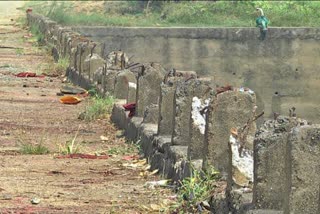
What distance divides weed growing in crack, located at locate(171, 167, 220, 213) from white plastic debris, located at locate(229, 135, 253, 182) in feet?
1.59

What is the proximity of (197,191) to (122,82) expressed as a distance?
696 cm

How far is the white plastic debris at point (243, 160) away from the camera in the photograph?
7953 millimetres

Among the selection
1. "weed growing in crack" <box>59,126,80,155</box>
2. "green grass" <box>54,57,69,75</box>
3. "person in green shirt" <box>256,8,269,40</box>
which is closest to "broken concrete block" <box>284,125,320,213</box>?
"weed growing in crack" <box>59,126,80,155</box>

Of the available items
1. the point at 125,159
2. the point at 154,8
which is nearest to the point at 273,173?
the point at 125,159

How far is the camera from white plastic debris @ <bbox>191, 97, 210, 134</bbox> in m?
9.30

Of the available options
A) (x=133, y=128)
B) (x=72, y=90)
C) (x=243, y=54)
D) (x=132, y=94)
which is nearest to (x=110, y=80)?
(x=132, y=94)

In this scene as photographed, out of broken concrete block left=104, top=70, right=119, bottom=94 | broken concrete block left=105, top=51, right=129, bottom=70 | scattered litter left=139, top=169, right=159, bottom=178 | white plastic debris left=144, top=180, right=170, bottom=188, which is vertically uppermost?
broken concrete block left=105, top=51, right=129, bottom=70

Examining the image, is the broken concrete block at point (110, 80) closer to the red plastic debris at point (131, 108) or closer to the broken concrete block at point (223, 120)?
the red plastic debris at point (131, 108)

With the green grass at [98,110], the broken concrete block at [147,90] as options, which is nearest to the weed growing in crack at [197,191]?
the broken concrete block at [147,90]

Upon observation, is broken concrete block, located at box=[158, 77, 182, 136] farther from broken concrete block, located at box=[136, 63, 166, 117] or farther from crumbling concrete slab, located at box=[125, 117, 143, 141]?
broken concrete block, located at box=[136, 63, 166, 117]

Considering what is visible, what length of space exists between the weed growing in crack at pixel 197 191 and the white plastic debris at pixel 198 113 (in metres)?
0.53

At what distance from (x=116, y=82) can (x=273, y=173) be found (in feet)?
27.7

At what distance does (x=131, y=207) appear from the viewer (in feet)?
29.9

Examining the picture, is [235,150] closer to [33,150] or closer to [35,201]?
[35,201]
